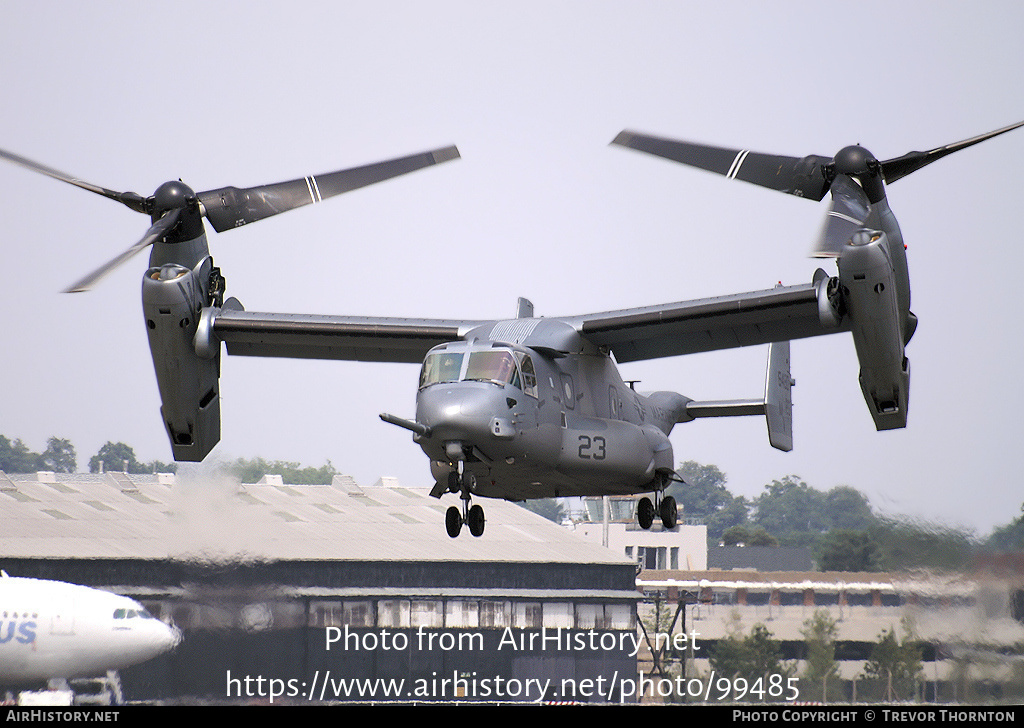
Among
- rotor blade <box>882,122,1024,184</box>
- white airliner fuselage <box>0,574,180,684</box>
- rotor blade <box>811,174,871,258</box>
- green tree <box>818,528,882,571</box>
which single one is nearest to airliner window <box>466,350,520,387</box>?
rotor blade <box>811,174,871,258</box>

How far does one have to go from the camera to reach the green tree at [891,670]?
932 inches

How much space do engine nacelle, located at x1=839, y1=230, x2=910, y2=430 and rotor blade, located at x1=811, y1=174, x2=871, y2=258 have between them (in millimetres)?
195

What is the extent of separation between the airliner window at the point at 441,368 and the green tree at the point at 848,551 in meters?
10.9

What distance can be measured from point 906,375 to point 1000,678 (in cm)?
804

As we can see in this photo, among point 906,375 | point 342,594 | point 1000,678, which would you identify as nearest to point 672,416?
point 906,375

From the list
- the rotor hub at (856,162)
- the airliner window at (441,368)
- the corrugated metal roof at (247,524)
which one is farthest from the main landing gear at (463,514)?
the corrugated metal roof at (247,524)

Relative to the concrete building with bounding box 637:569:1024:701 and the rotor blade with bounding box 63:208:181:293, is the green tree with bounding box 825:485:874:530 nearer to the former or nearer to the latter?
the concrete building with bounding box 637:569:1024:701

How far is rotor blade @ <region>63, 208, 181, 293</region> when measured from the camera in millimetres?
14938

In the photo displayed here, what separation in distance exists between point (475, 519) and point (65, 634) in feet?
63.2

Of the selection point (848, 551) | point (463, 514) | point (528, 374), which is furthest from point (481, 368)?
point (848, 551)

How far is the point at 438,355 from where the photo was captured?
15.5 meters

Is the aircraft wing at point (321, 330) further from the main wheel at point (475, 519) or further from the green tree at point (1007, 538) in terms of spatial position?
the green tree at point (1007, 538)

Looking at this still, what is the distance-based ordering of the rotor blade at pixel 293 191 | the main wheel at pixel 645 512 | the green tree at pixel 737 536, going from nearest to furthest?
the rotor blade at pixel 293 191
the main wheel at pixel 645 512
the green tree at pixel 737 536
